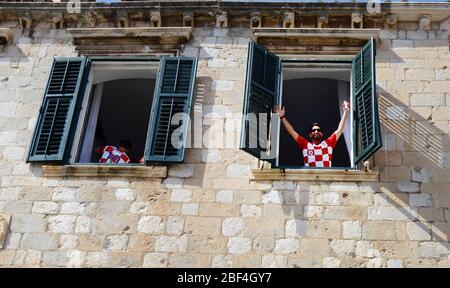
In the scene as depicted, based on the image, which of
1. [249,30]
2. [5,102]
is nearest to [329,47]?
[249,30]

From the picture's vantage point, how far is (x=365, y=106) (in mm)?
7703

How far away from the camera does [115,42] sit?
350 inches

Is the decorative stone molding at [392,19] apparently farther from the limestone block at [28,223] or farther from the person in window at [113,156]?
the limestone block at [28,223]

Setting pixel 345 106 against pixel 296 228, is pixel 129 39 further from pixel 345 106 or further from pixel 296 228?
pixel 296 228

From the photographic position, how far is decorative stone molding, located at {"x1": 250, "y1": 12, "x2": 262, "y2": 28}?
889cm

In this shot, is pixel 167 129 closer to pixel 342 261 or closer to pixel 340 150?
pixel 342 261

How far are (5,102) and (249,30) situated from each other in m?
3.15

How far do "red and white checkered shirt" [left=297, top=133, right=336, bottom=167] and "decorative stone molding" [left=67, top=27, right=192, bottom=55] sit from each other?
212 cm

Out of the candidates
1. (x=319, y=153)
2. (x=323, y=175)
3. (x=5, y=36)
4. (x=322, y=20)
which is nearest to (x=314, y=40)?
(x=322, y=20)

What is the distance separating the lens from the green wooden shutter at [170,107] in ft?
25.5

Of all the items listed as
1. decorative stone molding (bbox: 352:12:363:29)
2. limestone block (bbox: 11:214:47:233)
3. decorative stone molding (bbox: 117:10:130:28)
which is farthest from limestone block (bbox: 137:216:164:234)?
decorative stone molding (bbox: 352:12:363:29)

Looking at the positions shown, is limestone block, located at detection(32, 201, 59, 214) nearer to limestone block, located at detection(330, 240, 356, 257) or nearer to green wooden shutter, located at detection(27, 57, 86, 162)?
green wooden shutter, located at detection(27, 57, 86, 162)

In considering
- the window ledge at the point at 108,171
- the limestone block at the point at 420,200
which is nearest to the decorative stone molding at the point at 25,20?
the window ledge at the point at 108,171

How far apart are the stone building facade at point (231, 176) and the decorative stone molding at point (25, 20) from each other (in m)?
0.18
